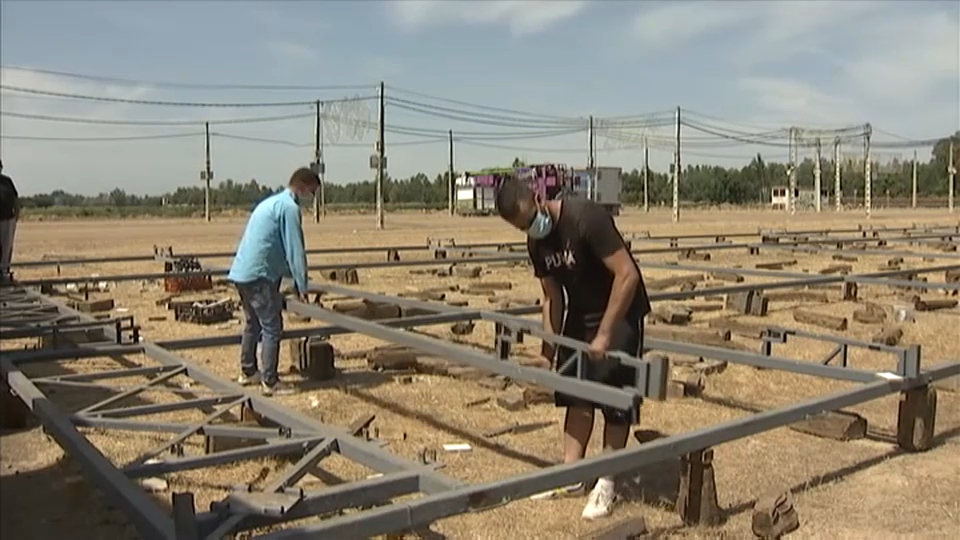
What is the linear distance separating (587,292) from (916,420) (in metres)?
2.42

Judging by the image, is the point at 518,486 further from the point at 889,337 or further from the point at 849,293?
the point at 849,293

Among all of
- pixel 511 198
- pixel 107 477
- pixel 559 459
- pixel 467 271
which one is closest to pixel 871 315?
A: pixel 559 459

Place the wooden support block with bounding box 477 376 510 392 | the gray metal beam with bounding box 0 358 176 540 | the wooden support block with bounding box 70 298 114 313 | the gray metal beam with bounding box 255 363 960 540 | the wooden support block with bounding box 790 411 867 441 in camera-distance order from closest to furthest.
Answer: the gray metal beam with bounding box 255 363 960 540, the gray metal beam with bounding box 0 358 176 540, the wooden support block with bounding box 790 411 867 441, the wooden support block with bounding box 477 376 510 392, the wooden support block with bounding box 70 298 114 313

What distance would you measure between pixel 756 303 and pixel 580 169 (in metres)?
38.4

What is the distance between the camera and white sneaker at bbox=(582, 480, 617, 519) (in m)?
4.24

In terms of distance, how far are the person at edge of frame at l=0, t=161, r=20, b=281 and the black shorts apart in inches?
315

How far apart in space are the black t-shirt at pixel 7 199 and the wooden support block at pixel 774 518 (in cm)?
919

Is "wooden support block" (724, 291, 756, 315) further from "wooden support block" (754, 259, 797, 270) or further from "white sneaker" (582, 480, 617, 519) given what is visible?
"white sneaker" (582, 480, 617, 519)

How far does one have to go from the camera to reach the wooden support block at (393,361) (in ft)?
25.3

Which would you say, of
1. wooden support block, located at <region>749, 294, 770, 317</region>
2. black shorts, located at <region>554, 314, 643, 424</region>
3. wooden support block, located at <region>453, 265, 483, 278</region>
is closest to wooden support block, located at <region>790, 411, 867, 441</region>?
black shorts, located at <region>554, 314, 643, 424</region>

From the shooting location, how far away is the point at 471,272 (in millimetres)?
16000

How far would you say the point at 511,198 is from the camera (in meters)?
4.15

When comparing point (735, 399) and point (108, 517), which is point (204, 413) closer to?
point (108, 517)

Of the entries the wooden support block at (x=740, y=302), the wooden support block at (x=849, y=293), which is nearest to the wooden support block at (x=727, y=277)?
the wooden support block at (x=849, y=293)
